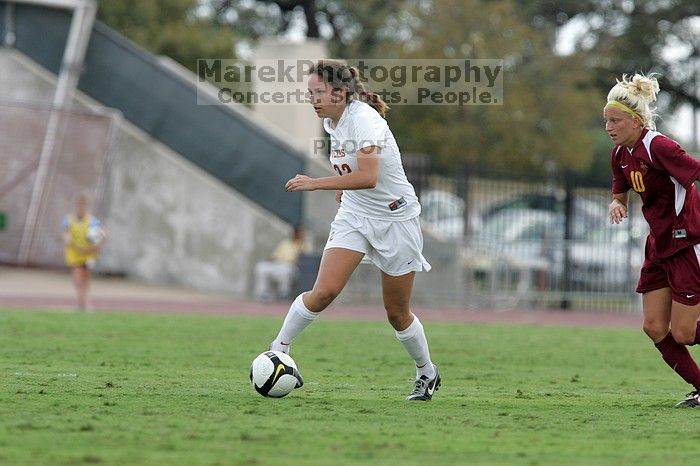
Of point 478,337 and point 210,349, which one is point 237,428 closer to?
point 210,349

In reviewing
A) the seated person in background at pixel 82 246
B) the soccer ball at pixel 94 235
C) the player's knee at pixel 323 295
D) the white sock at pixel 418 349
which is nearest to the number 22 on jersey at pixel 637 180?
the white sock at pixel 418 349

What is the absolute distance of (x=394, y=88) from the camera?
33.6 m

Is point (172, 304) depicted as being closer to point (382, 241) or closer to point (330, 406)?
point (382, 241)

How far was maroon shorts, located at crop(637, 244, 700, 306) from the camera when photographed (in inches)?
336

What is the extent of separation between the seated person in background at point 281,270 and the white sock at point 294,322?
16.4 metres

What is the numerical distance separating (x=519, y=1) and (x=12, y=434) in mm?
42863

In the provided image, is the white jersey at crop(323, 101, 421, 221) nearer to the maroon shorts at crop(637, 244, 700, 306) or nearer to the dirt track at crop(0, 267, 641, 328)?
the maroon shorts at crop(637, 244, 700, 306)

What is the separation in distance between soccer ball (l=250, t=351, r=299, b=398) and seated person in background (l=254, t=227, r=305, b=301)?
54.6ft

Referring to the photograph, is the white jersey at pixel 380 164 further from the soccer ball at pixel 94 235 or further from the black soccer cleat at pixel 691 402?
the soccer ball at pixel 94 235

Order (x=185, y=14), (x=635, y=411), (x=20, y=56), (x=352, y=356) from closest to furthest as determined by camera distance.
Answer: (x=635, y=411) < (x=352, y=356) < (x=20, y=56) < (x=185, y=14)

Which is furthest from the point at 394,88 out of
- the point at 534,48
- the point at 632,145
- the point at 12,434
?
the point at 12,434

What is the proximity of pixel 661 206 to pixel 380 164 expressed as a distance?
1.86m

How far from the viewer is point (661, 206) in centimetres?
864

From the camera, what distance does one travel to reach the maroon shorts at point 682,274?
8.55 m
